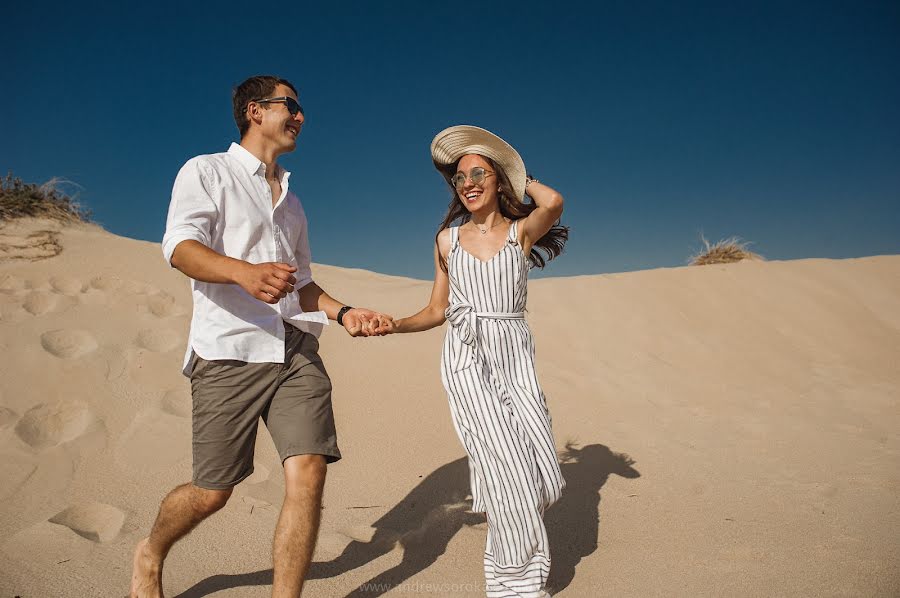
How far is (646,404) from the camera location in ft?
18.7

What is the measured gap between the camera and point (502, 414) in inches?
110

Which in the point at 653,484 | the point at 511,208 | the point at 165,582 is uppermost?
the point at 511,208

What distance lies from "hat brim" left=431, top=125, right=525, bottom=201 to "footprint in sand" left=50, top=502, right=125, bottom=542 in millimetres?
2802

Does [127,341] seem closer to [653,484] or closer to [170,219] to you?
[170,219]

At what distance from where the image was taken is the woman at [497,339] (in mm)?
2693

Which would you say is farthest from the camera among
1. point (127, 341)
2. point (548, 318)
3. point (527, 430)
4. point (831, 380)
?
point (548, 318)

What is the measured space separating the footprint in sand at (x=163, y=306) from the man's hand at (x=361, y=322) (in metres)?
3.80

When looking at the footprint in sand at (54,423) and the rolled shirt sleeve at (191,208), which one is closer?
the rolled shirt sleeve at (191,208)

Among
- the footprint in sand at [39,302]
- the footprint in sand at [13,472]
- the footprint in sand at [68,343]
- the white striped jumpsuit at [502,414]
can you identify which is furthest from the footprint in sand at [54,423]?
the white striped jumpsuit at [502,414]

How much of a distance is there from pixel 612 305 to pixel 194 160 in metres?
6.42

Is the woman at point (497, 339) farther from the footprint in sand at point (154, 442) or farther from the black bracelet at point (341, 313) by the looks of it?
the footprint in sand at point (154, 442)

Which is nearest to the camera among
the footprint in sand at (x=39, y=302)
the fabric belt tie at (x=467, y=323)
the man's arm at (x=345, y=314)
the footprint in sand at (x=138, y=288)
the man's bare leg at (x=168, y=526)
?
the man's bare leg at (x=168, y=526)

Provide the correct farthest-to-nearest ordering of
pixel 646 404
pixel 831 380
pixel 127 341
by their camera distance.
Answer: pixel 831 380 < pixel 646 404 < pixel 127 341

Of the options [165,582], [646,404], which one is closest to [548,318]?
[646,404]
